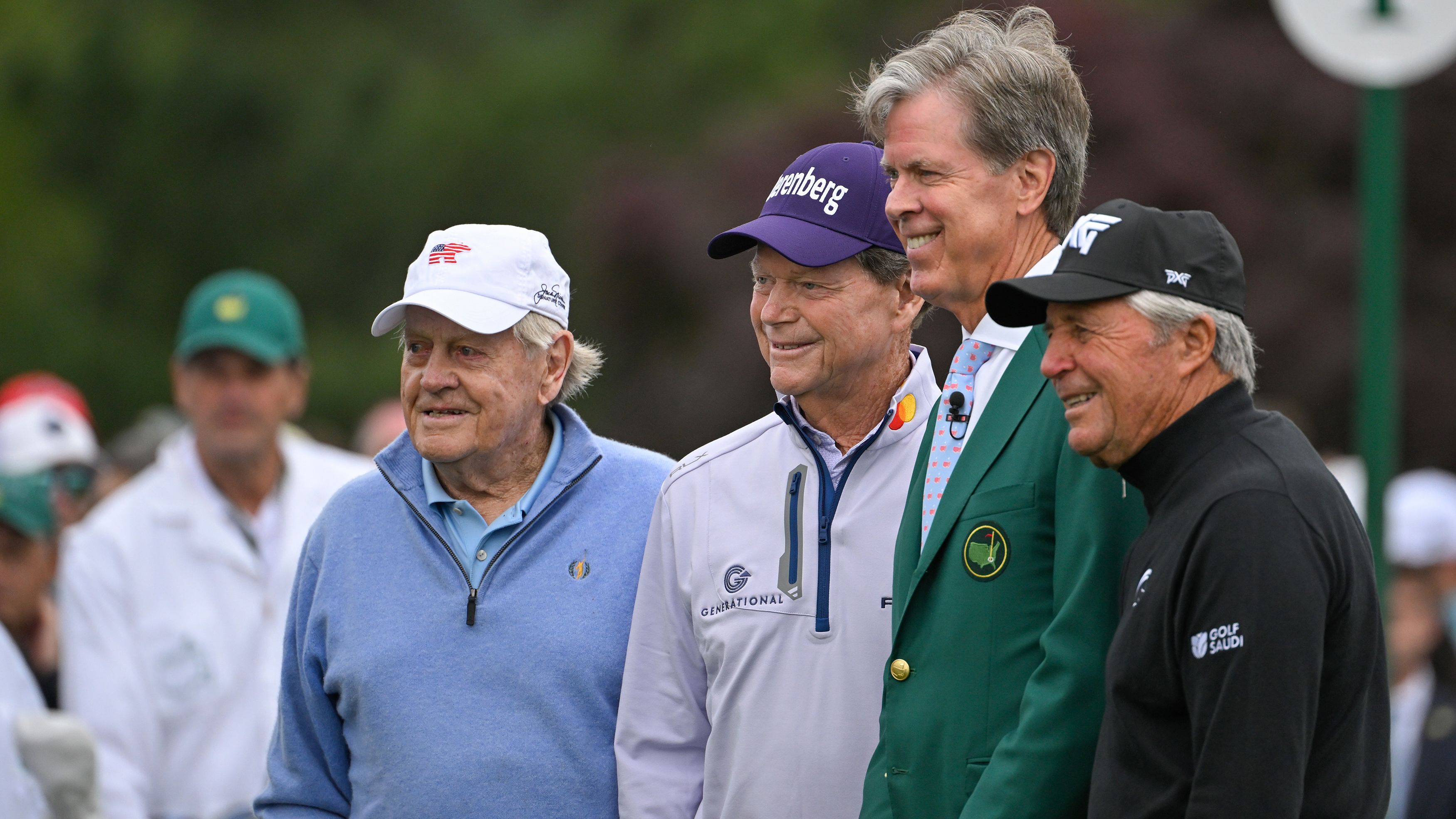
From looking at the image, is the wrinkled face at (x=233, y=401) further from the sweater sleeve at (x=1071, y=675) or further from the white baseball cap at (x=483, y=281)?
the sweater sleeve at (x=1071, y=675)

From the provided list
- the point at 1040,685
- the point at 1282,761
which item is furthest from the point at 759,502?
the point at 1282,761

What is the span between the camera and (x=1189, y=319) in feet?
10.1

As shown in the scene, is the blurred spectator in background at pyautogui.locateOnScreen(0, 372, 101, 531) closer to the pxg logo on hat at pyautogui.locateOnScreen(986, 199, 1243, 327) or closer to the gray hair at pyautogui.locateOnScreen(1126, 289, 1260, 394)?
the pxg logo on hat at pyautogui.locateOnScreen(986, 199, 1243, 327)

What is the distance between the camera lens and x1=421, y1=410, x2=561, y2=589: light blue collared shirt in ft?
13.5

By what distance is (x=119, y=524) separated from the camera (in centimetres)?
632

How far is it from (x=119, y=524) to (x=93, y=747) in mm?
1294

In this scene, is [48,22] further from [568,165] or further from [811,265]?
[811,265]

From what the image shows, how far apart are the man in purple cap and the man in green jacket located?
232 mm

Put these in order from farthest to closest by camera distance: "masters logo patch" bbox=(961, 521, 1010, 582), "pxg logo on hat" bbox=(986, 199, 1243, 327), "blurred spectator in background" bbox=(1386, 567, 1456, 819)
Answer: "blurred spectator in background" bbox=(1386, 567, 1456, 819) < "masters logo patch" bbox=(961, 521, 1010, 582) < "pxg logo on hat" bbox=(986, 199, 1243, 327)

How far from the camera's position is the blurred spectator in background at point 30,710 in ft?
16.8

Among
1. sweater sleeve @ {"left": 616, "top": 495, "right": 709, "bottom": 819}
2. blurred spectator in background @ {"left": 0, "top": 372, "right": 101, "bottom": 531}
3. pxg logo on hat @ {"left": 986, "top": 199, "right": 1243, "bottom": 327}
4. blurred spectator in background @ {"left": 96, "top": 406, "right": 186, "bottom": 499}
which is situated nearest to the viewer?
pxg logo on hat @ {"left": 986, "top": 199, "right": 1243, "bottom": 327}

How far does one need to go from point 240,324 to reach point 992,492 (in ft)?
13.6

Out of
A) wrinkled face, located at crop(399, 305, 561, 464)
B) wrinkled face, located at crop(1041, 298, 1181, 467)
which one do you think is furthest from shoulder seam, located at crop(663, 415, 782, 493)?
wrinkled face, located at crop(1041, 298, 1181, 467)

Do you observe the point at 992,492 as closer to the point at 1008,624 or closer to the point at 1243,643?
the point at 1008,624
